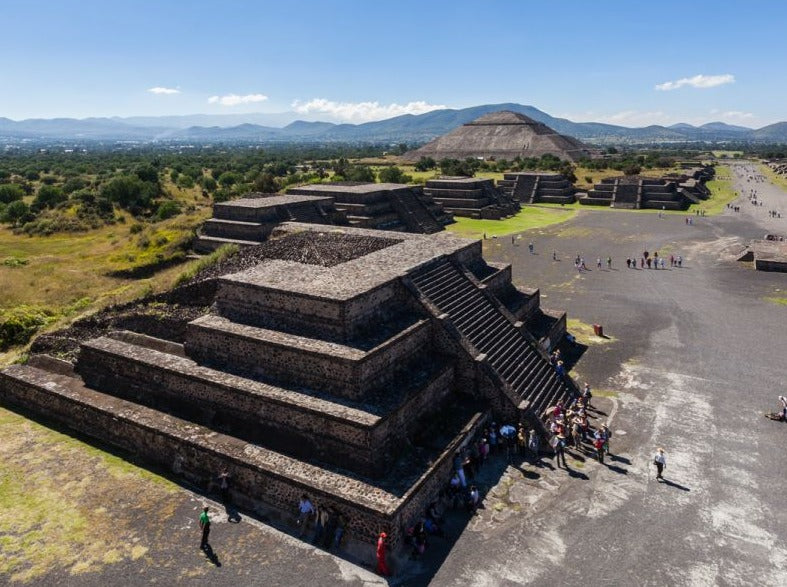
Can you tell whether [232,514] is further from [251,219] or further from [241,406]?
[251,219]

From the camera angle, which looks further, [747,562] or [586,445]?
[586,445]

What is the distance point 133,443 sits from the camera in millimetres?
13297

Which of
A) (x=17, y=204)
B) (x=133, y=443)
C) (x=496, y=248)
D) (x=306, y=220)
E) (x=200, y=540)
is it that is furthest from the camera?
(x=17, y=204)

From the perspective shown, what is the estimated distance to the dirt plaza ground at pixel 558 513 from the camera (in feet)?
31.8

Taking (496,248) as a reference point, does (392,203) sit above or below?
above

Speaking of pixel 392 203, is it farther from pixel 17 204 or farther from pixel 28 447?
pixel 17 204

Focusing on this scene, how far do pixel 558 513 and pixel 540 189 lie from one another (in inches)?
2145

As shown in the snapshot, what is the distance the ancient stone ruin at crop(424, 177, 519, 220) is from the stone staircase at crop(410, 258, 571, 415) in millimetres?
32921

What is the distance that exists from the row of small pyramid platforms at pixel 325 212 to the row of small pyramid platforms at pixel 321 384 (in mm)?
13120

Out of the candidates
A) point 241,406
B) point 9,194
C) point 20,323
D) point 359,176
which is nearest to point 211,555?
point 241,406

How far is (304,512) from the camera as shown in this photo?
1062 cm

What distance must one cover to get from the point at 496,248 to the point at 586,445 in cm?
2473

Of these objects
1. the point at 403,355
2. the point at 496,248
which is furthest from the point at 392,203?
the point at 403,355

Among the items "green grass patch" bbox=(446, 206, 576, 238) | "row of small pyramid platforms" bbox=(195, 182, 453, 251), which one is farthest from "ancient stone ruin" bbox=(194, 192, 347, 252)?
"green grass patch" bbox=(446, 206, 576, 238)
